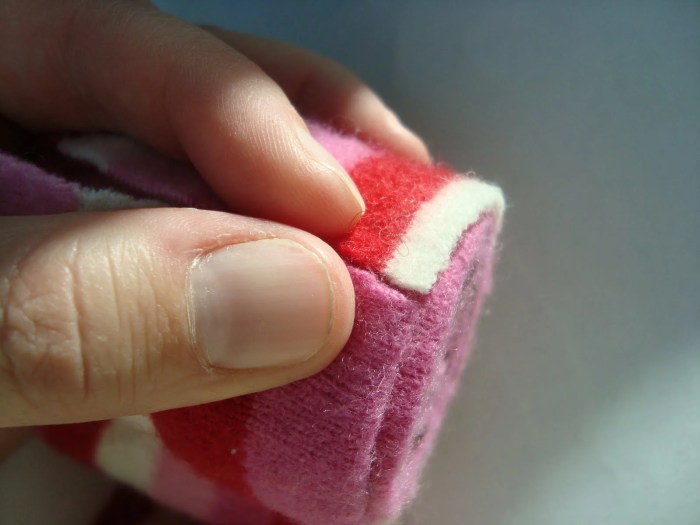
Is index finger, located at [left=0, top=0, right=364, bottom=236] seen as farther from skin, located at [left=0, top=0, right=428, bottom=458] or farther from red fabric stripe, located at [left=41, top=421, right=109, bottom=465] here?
red fabric stripe, located at [left=41, top=421, right=109, bottom=465]

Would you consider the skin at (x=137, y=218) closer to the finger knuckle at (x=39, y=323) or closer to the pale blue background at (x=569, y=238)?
the finger knuckle at (x=39, y=323)

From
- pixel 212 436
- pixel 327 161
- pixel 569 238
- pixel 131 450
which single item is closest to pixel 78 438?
pixel 131 450

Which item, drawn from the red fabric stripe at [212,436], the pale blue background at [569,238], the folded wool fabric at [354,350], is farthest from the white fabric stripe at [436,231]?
the pale blue background at [569,238]

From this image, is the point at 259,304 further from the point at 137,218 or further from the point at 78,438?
the point at 78,438

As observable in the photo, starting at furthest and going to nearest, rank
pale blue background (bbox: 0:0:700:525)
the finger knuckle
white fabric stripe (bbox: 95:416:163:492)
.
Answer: pale blue background (bbox: 0:0:700:525) → white fabric stripe (bbox: 95:416:163:492) → the finger knuckle

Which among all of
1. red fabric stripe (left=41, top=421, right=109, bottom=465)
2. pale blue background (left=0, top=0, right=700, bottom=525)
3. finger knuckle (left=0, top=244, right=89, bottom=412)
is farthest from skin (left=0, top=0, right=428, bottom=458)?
pale blue background (left=0, top=0, right=700, bottom=525)
